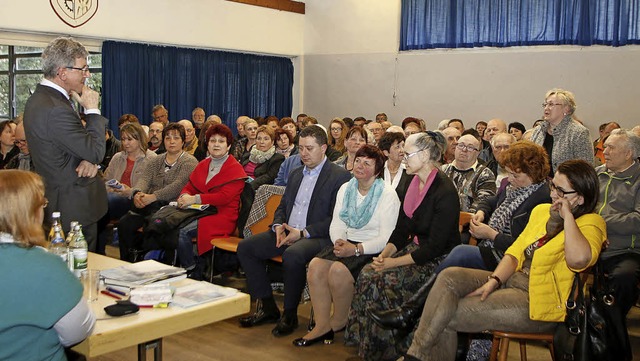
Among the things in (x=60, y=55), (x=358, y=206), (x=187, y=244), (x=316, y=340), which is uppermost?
(x=60, y=55)

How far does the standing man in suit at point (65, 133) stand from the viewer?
313 centimetres

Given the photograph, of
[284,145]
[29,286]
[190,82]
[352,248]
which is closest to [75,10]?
[190,82]

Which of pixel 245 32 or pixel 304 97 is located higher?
pixel 245 32

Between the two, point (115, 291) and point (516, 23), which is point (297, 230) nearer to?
point (115, 291)

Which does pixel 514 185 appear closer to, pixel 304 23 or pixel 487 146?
pixel 487 146

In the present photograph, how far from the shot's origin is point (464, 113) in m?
10.3

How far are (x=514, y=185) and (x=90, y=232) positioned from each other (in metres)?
2.31

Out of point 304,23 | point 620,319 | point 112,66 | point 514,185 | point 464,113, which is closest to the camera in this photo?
point 620,319

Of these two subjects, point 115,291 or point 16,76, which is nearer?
point 115,291

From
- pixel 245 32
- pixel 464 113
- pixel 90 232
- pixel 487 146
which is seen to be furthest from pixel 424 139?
pixel 245 32

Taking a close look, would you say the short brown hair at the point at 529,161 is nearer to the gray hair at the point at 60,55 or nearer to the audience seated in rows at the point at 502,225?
the audience seated in rows at the point at 502,225

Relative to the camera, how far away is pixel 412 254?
3.73 metres

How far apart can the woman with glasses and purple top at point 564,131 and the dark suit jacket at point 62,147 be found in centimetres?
323

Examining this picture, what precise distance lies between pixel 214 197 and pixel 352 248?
4.61ft
